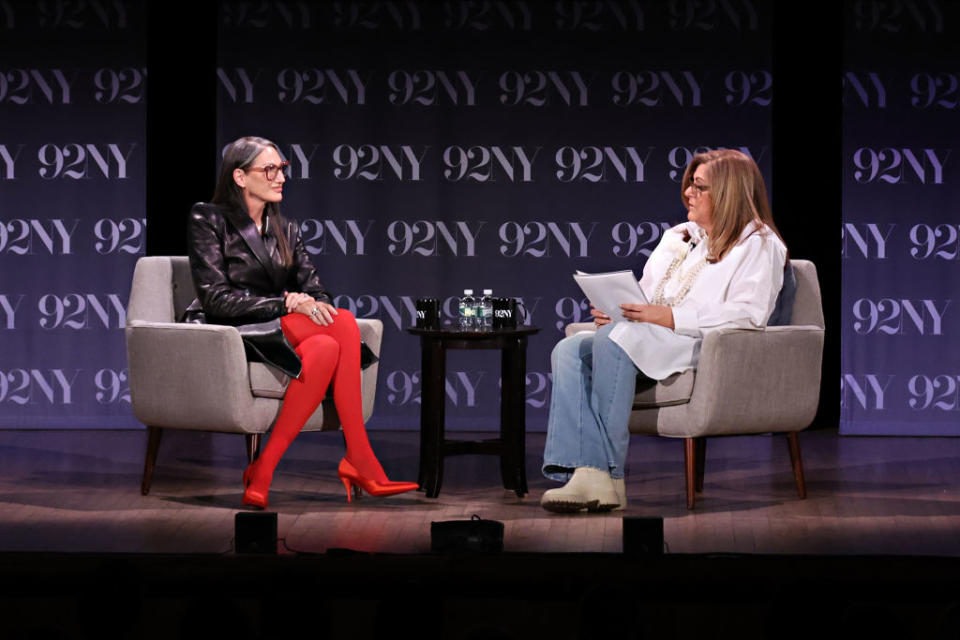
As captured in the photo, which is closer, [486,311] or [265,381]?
[265,381]

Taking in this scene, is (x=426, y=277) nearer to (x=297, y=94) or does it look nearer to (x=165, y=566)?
(x=297, y=94)

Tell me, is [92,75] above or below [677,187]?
above

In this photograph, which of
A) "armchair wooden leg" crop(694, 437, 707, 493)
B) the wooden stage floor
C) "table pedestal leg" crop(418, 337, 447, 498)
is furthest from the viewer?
"armchair wooden leg" crop(694, 437, 707, 493)

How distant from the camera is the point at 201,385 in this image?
4215 millimetres

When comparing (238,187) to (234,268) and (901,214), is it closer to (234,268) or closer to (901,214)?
(234,268)

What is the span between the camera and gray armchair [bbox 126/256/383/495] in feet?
13.7

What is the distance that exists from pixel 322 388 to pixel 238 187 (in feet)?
2.55

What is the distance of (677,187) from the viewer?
6.21m

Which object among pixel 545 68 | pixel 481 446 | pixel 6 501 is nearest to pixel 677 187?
pixel 545 68

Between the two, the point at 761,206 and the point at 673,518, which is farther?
the point at 761,206

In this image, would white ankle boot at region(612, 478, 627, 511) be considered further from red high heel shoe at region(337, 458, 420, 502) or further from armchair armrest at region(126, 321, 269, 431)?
armchair armrest at region(126, 321, 269, 431)

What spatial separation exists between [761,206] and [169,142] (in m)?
3.26

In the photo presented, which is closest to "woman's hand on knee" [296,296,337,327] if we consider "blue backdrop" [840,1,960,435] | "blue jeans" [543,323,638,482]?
"blue jeans" [543,323,638,482]

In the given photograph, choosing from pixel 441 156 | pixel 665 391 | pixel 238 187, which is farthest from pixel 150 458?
pixel 441 156
